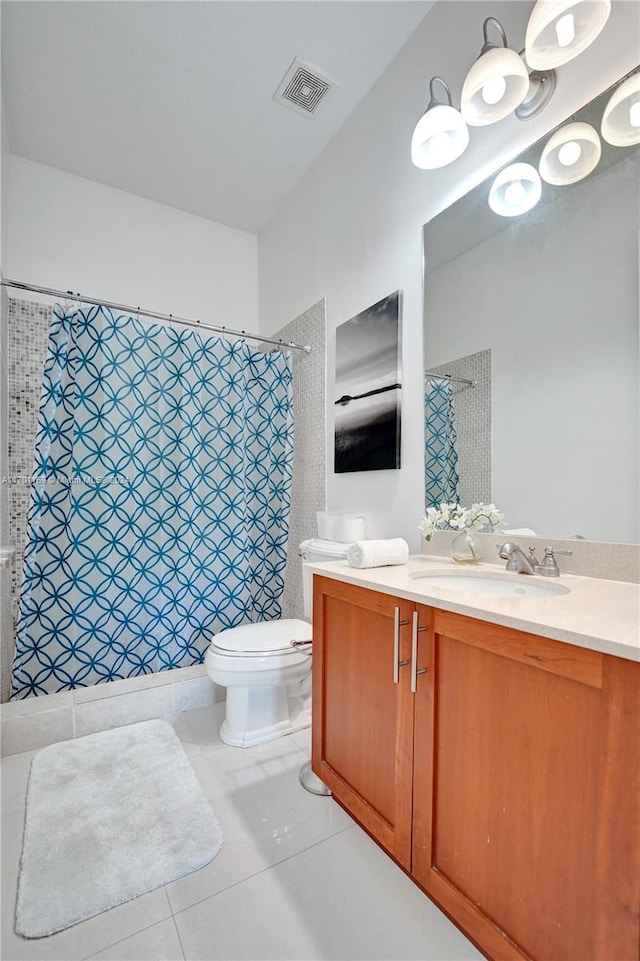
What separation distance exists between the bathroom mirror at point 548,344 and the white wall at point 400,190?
84 mm

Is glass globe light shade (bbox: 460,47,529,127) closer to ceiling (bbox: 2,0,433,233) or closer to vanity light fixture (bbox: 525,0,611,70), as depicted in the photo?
vanity light fixture (bbox: 525,0,611,70)

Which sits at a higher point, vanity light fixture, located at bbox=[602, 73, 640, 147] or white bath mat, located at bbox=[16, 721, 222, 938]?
vanity light fixture, located at bbox=[602, 73, 640, 147]

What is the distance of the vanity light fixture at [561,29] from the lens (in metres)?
1.08

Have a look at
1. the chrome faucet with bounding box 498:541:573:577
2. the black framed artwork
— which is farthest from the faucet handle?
the black framed artwork

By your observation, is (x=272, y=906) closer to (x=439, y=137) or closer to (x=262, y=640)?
(x=262, y=640)

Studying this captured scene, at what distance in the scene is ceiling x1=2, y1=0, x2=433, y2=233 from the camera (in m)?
1.67

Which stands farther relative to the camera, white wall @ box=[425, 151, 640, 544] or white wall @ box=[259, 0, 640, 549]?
white wall @ box=[259, 0, 640, 549]

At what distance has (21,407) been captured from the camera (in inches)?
89.7

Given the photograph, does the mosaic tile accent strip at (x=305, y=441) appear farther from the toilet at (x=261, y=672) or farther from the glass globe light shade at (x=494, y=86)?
the glass globe light shade at (x=494, y=86)

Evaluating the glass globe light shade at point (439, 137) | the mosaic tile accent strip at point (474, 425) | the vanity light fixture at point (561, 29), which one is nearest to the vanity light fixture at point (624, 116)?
the vanity light fixture at point (561, 29)

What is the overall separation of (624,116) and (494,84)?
39 cm

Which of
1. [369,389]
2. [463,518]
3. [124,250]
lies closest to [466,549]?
[463,518]

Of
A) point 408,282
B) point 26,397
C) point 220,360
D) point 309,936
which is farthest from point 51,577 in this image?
point 408,282

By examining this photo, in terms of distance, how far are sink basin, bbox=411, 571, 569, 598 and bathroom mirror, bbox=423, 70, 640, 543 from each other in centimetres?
18
